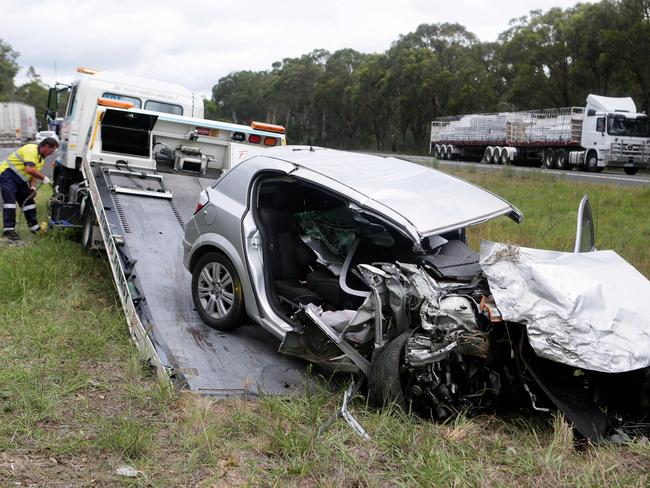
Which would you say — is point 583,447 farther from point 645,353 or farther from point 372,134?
point 372,134

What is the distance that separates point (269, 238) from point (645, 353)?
294cm

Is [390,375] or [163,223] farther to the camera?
[163,223]

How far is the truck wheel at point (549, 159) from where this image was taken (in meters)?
34.2

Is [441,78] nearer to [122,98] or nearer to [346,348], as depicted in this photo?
[122,98]

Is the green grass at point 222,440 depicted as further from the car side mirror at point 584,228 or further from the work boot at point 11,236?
the work boot at point 11,236

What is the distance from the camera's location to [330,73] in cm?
7481

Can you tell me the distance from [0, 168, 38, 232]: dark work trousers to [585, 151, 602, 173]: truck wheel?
2568cm

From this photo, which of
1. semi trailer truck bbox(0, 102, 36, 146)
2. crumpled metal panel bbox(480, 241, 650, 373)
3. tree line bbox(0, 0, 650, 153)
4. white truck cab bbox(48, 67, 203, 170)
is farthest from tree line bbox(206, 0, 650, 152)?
crumpled metal panel bbox(480, 241, 650, 373)

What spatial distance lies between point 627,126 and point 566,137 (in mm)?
3188

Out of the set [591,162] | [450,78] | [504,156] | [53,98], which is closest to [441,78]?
[450,78]

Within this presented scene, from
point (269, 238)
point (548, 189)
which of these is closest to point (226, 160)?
point (269, 238)

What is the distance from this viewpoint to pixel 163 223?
802cm

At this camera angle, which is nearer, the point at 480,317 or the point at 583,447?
the point at 583,447

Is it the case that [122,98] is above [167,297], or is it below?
above
